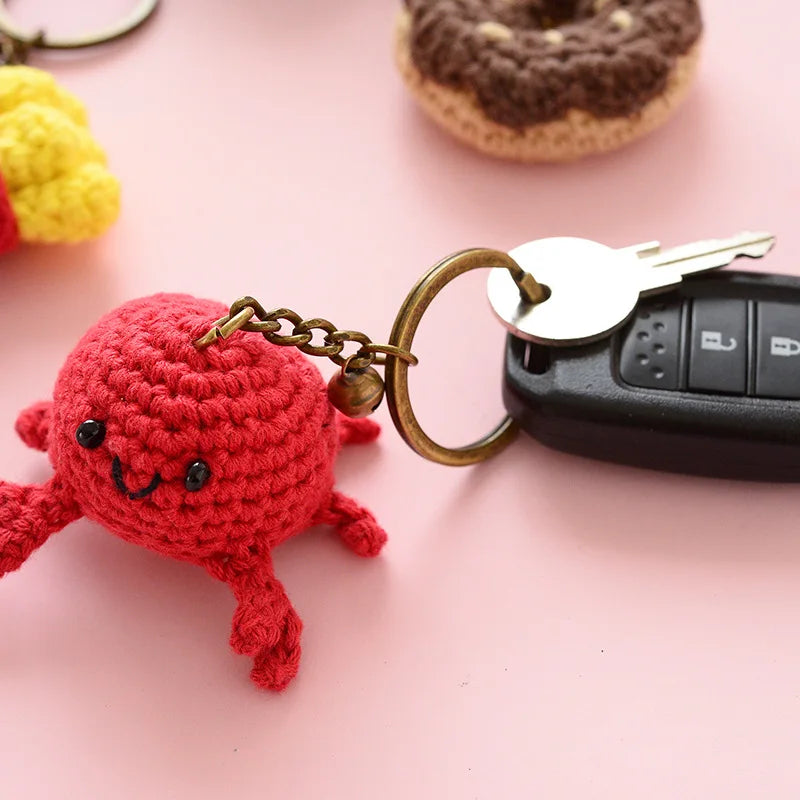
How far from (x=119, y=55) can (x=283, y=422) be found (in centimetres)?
49

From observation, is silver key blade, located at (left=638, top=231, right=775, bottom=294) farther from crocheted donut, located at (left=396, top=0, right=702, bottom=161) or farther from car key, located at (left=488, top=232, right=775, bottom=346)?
crocheted donut, located at (left=396, top=0, right=702, bottom=161)

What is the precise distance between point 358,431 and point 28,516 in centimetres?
20

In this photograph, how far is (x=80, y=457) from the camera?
493 millimetres

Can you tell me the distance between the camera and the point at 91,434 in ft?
1.56

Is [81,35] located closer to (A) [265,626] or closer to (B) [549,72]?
(B) [549,72]

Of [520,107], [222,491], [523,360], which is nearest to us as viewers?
[222,491]

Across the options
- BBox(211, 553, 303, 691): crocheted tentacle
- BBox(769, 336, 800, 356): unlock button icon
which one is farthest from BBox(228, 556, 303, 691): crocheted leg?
BBox(769, 336, 800, 356): unlock button icon

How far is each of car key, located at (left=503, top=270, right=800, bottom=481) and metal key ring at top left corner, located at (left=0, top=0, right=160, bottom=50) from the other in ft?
1.54

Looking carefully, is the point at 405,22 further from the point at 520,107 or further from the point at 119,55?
the point at 119,55

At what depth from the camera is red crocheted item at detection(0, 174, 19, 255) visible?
0.63 m

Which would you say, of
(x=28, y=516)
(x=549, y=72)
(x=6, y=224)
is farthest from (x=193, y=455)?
(x=549, y=72)

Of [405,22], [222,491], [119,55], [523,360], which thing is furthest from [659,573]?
[119,55]

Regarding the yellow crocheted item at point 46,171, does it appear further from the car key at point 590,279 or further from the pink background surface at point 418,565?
the car key at point 590,279

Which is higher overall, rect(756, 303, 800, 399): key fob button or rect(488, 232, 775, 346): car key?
rect(488, 232, 775, 346): car key
